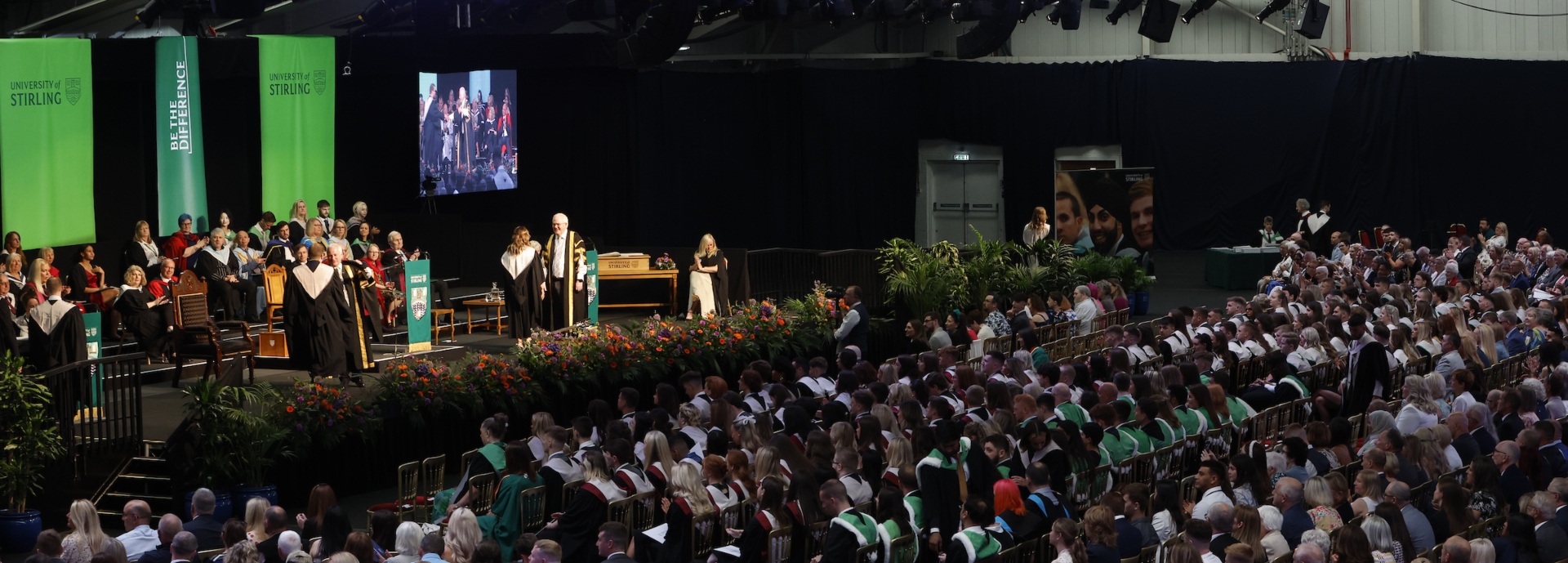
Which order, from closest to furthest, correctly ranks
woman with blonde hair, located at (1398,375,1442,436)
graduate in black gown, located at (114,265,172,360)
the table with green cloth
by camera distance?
woman with blonde hair, located at (1398,375,1442,436)
graduate in black gown, located at (114,265,172,360)
the table with green cloth

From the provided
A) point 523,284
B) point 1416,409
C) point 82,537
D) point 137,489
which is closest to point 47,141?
point 523,284

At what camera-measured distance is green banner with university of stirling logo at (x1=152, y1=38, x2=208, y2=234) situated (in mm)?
16859

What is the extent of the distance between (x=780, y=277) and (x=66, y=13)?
8.74m

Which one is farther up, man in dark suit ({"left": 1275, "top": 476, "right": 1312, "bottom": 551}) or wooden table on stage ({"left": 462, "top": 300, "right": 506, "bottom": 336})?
wooden table on stage ({"left": 462, "top": 300, "right": 506, "bottom": 336})

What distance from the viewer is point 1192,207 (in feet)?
90.1

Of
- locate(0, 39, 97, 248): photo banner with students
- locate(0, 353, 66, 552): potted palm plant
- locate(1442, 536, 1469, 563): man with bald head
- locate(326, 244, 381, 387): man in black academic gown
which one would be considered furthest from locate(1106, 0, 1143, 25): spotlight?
locate(1442, 536, 1469, 563): man with bald head

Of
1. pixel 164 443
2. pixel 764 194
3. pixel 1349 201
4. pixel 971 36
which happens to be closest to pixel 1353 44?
pixel 1349 201

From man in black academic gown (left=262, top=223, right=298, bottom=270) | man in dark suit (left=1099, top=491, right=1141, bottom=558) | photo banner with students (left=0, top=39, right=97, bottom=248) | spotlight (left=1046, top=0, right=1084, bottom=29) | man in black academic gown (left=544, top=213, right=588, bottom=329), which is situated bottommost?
man in dark suit (left=1099, top=491, right=1141, bottom=558)

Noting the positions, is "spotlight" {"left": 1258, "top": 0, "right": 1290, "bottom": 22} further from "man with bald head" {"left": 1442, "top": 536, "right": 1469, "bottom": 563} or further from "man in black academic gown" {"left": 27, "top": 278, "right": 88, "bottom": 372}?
"man with bald head" {"left": 1442, "top": 536, "right": 1469, "bottom": 563}

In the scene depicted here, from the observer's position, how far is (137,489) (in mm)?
11023

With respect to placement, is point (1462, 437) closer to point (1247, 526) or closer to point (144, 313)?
point (1247, 526)

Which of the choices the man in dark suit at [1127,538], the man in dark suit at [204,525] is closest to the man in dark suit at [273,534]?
the man in dark suit at [204,525]

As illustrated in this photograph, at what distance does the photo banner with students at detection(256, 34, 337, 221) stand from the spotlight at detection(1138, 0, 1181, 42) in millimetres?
11305

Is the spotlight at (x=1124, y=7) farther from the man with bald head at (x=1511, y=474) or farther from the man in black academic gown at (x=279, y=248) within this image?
→ the man with bald head at (x=1511, y=474)
